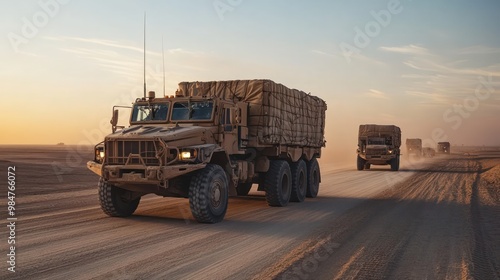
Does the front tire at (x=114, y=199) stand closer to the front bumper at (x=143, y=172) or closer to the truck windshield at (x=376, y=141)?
the front bumper at (x=143, y=172)

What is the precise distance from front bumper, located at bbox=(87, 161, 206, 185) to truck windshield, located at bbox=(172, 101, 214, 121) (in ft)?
5.57

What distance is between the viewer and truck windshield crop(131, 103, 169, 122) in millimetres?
11461

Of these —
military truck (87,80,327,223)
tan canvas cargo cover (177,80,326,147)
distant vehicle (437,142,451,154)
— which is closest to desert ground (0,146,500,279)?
military truck (87,80,327,223)

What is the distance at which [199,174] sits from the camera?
1008cm

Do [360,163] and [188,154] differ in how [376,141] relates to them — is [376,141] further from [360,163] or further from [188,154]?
[188,154]

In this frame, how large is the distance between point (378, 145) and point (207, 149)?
85.0 ft

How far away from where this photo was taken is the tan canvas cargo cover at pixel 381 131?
34812 mm

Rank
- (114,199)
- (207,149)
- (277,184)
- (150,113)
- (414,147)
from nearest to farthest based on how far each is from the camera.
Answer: (207,149) → (114,199) → (150,113) → (277,184) → (414,147)

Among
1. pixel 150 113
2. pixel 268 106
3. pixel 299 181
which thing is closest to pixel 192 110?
pixel 150 113

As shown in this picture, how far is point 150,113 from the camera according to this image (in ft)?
38.1

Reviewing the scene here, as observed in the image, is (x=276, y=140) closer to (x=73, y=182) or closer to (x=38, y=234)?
(x=38, y=234)

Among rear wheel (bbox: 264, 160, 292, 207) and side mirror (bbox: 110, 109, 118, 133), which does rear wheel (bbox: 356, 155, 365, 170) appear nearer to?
rear wheel (bbox: 264, 160, 292, 207)

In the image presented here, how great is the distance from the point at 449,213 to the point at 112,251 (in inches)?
343

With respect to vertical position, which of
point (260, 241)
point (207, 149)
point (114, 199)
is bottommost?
point (260, 241)
